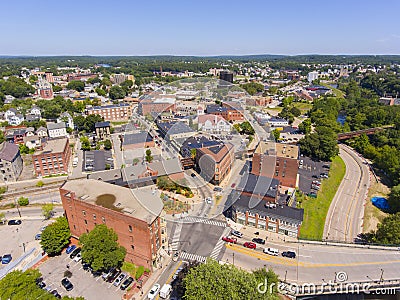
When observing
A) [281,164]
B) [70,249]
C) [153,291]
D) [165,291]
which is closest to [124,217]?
[153,291]

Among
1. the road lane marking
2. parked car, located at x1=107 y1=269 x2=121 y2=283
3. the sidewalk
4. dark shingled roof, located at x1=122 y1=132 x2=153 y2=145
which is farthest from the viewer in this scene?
dark shingled roof, located at x1=122 y1=132 x2=153 y2=145

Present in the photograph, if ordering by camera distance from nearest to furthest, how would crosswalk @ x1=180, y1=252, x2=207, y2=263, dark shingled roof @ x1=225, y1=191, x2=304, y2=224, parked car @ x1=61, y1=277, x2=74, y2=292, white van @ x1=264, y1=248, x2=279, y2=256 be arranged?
parked car @ x1=61, y1=277, x2=74, y2=292 < crosswalk @ x1=180, y1=252, x2=207, y2=263 < white van @ x1=264, y1=248, x2=279, y2=256 < dark shingled roof @ x1=225, y1=191, x2=304, y2=224

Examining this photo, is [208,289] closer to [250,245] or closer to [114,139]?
[250,245]

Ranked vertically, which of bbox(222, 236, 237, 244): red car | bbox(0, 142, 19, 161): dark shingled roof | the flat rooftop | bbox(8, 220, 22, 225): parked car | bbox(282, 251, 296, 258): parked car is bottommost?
bbox(8, 220, 22, 225): parked car

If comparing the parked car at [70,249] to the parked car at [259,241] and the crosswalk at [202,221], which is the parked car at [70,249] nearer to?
the crosswalk at [202,221]

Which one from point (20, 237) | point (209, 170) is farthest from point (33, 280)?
point (209, 170)

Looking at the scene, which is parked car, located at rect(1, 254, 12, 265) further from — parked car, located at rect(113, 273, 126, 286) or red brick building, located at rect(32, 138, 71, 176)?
red brick building, located at rect(32, 138, 71, 176)

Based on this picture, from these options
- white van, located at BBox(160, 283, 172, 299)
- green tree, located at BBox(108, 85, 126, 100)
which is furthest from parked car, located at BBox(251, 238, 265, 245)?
green tree, located at BBox(108, 85, 126, 100)
